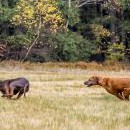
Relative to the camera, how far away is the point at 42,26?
4475cm

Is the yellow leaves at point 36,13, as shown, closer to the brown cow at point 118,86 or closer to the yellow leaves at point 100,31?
the yellow leaves at point 100,31

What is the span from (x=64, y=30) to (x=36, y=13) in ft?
11.4

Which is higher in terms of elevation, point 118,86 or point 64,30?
point 118,86

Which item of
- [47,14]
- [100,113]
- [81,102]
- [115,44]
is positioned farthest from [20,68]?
[100,113]

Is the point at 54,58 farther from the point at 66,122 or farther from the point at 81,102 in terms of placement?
the point at 66,122

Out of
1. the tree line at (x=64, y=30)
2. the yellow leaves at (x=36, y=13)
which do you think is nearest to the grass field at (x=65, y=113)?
the yellow leaves at (x=36, y=13)

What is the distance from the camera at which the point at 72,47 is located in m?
46.1

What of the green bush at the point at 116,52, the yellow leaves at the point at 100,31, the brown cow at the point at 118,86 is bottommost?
the green bush at the point at 116,52

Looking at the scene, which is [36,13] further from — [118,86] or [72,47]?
[118,86]

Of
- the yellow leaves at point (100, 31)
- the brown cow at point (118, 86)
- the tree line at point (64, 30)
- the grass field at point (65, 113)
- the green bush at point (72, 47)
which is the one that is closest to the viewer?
the grass field at point (65, 113)

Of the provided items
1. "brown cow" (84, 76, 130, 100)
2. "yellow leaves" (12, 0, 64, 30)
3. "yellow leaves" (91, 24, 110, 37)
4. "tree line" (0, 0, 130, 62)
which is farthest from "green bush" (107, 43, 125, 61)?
"brown cow" (84, 76, 130, 100)

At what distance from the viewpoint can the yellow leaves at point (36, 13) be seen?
4281 centimetres

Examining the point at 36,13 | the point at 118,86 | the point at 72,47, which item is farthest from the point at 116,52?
the point at 118,86

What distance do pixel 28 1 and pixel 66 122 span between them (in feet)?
109
